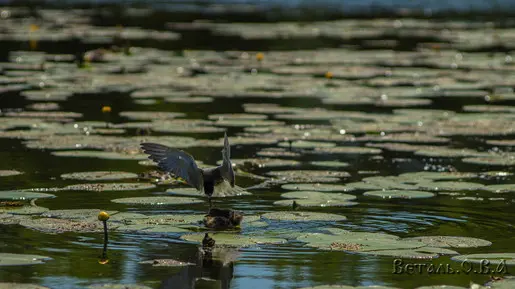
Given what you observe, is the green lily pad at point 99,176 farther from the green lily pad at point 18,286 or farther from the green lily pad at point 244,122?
the green lily pad at point 18,286

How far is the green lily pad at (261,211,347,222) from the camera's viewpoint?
759cm

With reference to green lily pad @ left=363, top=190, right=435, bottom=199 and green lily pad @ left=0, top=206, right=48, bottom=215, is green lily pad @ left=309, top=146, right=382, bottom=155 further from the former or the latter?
green lily pad @ left=0, top=206, right=48, bottom=215

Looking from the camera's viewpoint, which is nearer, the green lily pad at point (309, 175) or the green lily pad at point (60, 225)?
the green lily pad at point (60, 225)

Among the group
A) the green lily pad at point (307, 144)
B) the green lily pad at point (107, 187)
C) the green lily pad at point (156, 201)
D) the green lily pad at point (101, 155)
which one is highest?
the green lily pad at point (307, 144)

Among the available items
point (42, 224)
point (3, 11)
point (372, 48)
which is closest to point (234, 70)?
point (372, 48)

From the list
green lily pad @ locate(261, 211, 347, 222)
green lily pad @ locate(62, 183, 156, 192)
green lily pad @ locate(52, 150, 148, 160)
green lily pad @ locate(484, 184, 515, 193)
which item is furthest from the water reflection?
green lily pad @ locate(52, 150, 148, 160)

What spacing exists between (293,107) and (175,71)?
3399 millimetres

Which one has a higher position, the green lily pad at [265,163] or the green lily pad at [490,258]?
the green lily pad at [265,163]

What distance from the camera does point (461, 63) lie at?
18.7 m

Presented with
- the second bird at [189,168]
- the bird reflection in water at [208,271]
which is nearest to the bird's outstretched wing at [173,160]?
the second bird at [189,168]

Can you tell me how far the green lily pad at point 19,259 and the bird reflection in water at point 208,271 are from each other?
31.9 inches

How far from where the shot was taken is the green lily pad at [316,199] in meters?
8.17

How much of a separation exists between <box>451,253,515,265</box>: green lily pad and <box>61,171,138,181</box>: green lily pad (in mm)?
3472

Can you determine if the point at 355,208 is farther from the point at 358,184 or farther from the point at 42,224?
the point at 42,224
